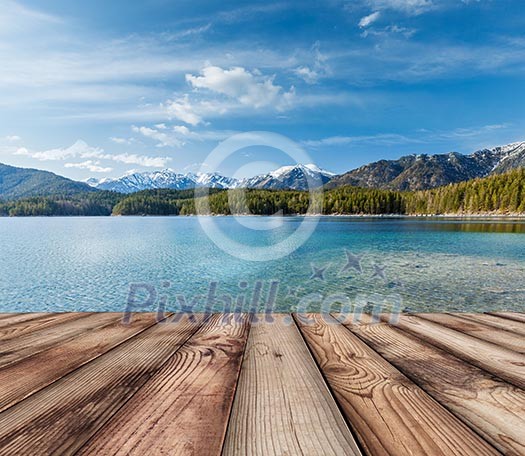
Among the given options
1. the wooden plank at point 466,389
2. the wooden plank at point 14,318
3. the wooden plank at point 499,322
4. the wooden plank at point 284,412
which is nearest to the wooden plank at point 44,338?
the wooden plank at point 14,318

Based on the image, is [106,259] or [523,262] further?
[106,259]

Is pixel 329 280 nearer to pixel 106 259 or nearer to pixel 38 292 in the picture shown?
pixel 38 292

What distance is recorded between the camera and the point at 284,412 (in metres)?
1.18

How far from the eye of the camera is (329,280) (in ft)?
57.1

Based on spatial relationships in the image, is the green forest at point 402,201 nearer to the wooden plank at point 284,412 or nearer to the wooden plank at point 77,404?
the wooden plank at point 77,404

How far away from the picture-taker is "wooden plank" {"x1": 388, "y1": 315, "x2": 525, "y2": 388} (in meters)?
1.64

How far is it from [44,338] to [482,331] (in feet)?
11.1

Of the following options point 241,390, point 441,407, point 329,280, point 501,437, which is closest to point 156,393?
point 241,390

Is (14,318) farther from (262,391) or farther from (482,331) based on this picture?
(482,331)

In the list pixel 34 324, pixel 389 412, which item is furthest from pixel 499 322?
pixel 34 324

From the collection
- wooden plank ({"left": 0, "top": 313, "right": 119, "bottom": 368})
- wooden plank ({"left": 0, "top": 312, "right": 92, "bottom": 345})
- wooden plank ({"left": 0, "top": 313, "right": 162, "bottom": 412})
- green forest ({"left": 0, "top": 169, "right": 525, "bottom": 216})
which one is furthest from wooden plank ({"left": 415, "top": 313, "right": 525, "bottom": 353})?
green forest ({"left": 0, "top": 169, "right": 525, "bottom": 216})

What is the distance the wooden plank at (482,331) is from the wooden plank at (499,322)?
3.6 inches

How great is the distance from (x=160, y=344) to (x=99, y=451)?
3.78ft

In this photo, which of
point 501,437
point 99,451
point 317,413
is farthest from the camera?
point 317,413
